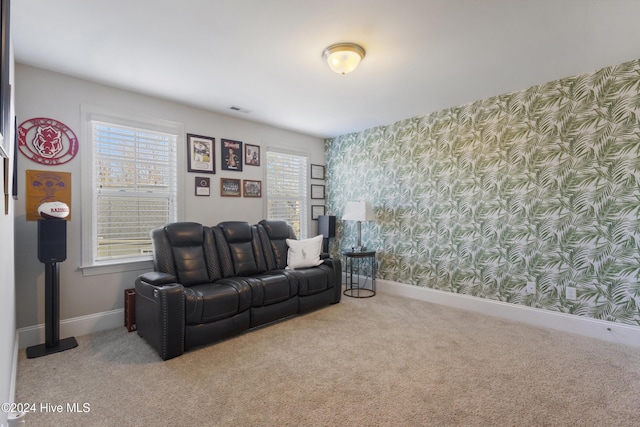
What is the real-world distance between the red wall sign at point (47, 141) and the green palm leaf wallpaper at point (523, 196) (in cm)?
369

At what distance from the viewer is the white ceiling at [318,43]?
203 centimetres

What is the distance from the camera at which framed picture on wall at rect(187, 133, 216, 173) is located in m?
3.83

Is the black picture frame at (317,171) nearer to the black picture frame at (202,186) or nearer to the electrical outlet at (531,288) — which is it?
the black picture frame at (202,186)

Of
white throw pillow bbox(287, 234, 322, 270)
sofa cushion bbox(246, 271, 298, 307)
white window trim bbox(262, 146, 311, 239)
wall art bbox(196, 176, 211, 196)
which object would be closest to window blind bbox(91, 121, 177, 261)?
wall art bbox(196, 176, 211, 196)

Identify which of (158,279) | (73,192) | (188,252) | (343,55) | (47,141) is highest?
(343,55)

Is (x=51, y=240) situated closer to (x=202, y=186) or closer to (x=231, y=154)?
(x=202, y=186)

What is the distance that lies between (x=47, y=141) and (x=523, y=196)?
477 cm

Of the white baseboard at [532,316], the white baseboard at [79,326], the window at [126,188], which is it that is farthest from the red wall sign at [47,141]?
the white baseboard at [532,316]

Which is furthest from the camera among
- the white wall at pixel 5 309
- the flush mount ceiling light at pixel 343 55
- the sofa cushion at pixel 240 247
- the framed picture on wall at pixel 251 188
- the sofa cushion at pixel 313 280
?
the framed picture on wall at pixel 251 188

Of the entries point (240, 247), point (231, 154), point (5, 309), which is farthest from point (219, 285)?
point (231, 154)

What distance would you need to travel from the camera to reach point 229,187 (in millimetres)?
4215

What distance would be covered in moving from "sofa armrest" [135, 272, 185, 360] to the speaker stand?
0.73 metres

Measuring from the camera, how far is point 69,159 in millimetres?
2973

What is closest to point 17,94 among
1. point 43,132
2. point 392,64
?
point 43,132
